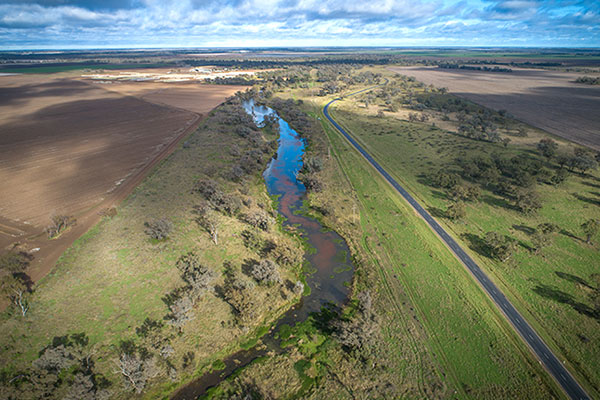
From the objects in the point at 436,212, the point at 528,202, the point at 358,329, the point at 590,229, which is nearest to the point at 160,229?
the point at 358,329

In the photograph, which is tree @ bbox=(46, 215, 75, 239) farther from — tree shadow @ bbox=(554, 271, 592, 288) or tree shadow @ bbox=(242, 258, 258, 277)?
tree shadow @ bbox=(554, 271, 592, 288)

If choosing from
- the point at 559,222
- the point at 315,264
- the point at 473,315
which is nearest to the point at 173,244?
the point at 315,264

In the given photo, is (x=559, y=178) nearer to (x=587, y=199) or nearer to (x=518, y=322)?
(x=587, y=199)

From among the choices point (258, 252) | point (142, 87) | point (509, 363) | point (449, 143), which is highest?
point (142, 87)

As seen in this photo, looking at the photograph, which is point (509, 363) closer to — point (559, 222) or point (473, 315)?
point (473, 315)

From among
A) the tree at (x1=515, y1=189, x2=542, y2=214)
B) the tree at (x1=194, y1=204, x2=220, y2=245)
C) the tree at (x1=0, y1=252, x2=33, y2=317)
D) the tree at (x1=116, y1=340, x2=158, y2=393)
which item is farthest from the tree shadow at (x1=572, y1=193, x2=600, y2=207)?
the tree at (x1=0, y1=252, x2=33, y2=317)

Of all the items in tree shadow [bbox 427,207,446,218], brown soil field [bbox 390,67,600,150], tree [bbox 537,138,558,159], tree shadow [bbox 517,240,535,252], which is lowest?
tree shadow [bbox 517,240,535,252]

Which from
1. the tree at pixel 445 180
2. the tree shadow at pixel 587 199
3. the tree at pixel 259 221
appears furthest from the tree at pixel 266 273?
the tree shadow at pixel 587 199
